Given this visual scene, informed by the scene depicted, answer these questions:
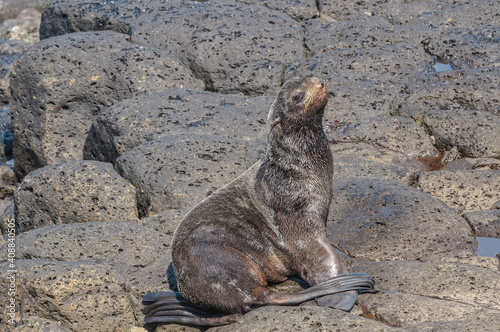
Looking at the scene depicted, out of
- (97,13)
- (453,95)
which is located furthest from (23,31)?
(453,95)

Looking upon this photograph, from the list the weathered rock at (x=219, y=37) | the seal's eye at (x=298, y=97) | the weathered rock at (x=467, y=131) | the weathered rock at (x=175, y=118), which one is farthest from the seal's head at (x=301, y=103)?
the weathered rock at (x=219, y=37)

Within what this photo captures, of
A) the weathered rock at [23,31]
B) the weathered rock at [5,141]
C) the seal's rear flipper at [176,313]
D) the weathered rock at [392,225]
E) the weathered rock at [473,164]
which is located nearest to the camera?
the seal's rear flipper at [176,313]

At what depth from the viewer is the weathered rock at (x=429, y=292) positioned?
607 cm

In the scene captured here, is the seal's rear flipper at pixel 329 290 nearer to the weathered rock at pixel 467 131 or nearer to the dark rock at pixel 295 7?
the weathered rock at pixel 467 131

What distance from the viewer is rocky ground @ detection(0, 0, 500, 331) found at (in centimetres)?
712

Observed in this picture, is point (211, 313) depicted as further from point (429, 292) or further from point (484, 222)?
point (484, 222)

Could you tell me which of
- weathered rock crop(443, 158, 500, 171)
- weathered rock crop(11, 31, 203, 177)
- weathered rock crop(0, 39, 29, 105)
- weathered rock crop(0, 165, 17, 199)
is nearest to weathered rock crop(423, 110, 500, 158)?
weathered rock crop(443, 158, 500, 171)

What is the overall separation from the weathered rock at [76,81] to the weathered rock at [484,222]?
6067 mm

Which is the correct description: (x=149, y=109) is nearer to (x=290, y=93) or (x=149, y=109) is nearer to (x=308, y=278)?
(x=290, y=93)

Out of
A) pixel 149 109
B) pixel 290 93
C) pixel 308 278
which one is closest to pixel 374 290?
pixel 308 278

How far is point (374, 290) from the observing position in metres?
6.38

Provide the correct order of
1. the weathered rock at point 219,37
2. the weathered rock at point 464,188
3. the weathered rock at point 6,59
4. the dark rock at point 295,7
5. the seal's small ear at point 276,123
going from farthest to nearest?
the weathered rock at point 6,59
the dark rock at point 295,7
the weathered rock at point 219,37
the weathered rock at point 464,188
the seal's small ear at point 276,123

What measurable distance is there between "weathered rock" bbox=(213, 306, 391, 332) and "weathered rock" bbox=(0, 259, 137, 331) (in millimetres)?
1577

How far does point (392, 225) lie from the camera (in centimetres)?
771
